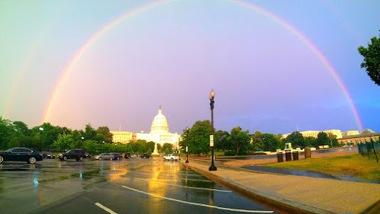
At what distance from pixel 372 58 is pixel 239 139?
72.9m

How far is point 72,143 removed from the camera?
90.1m

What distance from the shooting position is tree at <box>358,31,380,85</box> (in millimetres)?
19969

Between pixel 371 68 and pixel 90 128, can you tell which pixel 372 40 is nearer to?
pixel 371 68

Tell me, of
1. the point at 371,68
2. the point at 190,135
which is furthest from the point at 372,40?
the point at 190,135

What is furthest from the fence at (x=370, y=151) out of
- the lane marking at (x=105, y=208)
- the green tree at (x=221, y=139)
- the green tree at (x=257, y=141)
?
the green tree at (x=257, y=141)

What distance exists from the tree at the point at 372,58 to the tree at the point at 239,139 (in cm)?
7087

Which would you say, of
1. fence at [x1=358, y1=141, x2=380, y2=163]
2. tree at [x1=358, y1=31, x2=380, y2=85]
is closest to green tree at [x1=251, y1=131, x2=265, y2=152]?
fence at [x1=358, y1=141, x2=380, y2=163]

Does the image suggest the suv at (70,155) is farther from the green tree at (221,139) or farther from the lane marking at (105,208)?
the green tree at (221,139)

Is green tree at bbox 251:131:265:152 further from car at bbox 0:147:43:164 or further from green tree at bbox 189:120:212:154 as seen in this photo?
car at bbox 0:147:43:164

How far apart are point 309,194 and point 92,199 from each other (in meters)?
7.57

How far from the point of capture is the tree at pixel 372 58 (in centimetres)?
1997

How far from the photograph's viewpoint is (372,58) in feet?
66.2

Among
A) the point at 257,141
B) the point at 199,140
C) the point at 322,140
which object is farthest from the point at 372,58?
the point at 322,140

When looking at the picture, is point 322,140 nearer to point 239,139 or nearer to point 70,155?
point 239,139
